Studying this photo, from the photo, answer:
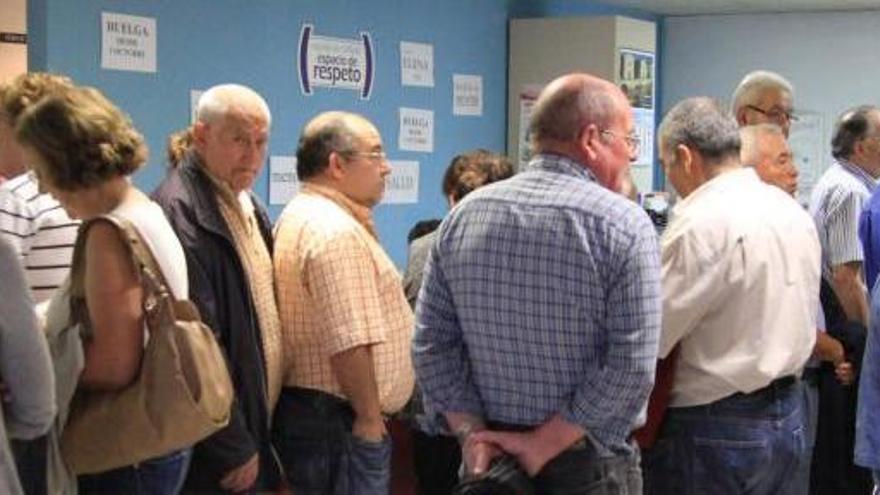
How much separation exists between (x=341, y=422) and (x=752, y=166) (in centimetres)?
140

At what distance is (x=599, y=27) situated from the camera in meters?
7.42

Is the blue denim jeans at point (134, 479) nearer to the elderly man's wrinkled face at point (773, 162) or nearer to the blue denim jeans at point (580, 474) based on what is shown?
the blue denim jeans at point (580, 474)

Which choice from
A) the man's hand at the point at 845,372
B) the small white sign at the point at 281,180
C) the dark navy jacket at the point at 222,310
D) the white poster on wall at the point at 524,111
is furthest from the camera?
the white poster on wall at the point at 524,111

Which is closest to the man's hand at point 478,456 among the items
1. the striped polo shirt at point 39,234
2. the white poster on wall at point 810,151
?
the striped polo shirt at point 39,234

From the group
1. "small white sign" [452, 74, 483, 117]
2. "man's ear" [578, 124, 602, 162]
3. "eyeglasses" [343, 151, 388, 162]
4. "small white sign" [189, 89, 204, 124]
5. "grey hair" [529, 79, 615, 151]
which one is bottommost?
"eyeglasses" [343, 151, 388, 162]

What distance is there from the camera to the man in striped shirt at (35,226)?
2.71 metres

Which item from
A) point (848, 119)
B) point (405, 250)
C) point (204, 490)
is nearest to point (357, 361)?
point (204, 490)

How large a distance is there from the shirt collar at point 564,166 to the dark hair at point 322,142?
37.7 inches

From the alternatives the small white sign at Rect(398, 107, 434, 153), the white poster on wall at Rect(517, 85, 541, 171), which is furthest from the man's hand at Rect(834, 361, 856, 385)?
the white poster on wall at Rect(517, 85, 541, 171)

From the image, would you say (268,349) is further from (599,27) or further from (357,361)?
(599,27)

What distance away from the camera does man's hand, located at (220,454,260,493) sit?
2850mm

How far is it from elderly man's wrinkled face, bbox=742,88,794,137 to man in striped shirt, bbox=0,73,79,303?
7.90 ft

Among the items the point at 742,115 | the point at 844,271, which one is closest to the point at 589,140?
the point at 742,115

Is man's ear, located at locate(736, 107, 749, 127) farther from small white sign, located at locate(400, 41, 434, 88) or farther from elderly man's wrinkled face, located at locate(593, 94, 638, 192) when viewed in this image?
small white sign, located at locate(400, 41, 434, 88)
